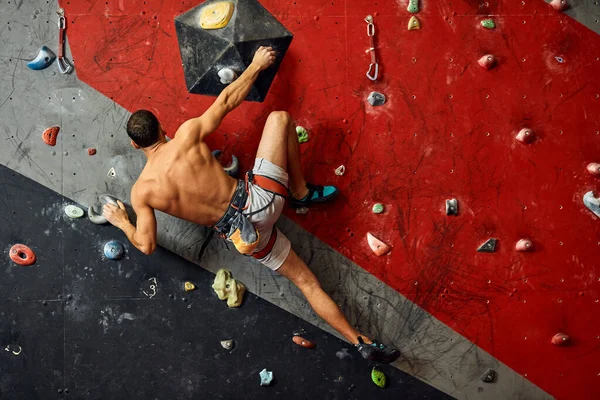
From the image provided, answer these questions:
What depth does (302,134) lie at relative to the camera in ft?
11.5

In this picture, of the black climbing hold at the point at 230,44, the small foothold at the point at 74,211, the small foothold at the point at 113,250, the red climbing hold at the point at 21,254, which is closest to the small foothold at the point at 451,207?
the black climbing hold at the point at 230,44

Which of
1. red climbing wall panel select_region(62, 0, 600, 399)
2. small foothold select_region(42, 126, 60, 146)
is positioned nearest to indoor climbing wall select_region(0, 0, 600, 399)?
red climbing wall panel select_region(62, 0, 600, 399)

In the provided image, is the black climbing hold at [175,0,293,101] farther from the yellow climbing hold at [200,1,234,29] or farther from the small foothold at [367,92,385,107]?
the small foothold at [367,92,385,107]

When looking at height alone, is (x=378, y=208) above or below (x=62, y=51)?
below

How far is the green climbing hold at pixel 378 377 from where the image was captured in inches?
141

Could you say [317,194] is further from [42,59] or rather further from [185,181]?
[42,59]

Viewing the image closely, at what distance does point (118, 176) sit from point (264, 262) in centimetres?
104

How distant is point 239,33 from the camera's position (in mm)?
3299

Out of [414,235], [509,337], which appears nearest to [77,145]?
[414,235]

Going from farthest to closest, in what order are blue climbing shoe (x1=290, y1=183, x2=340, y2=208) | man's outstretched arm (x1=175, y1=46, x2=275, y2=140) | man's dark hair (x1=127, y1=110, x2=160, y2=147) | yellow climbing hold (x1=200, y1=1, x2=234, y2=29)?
1. blue climbing shoe (x1=290, y1=183, x2=340, y2=208)
2. yellow climbing hold (x1=200, y1=1, x2=234, y2=29)
3. man's outstretched arm (x1=175, y1=46, x2=275, y2=140)
4. man's dark hair (x1=127, y1=110, x2=160, y2=147)

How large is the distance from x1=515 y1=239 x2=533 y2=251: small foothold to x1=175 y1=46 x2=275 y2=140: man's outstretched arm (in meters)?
1.86

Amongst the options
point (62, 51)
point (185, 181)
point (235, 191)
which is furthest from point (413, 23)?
point (62, 51)

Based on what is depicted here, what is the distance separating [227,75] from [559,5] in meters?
2.08

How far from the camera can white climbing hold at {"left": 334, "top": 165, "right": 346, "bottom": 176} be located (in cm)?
352
